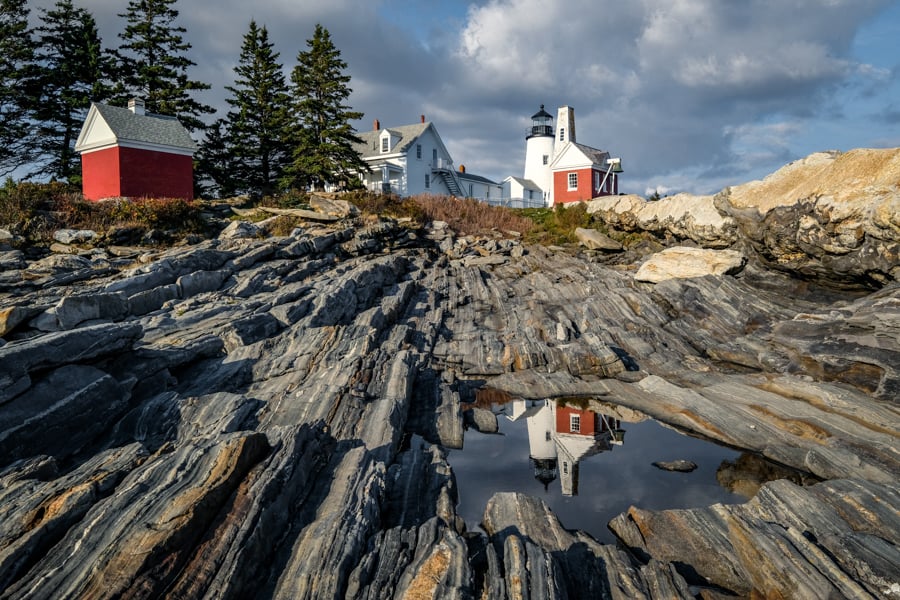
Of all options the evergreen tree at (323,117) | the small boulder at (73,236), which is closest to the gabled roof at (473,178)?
the evergreen tree at (323,117)

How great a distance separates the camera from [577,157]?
52406 millimetres

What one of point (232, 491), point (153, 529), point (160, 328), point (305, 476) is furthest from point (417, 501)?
point (160, 328)

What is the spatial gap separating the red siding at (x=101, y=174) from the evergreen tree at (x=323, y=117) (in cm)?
1149

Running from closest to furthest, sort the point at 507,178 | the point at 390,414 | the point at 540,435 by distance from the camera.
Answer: the point at 390,414
the point at 540,435
the point at 507,178

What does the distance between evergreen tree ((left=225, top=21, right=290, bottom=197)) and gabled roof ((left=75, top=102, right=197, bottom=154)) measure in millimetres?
6472

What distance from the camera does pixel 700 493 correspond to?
34.1 ft

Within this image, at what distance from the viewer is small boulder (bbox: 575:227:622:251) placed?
33375 mm

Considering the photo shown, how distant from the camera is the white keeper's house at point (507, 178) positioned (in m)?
48.8

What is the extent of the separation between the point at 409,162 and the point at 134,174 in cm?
2401

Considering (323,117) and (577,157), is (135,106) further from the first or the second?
(577,157)

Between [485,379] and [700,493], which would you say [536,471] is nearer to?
[700,493]

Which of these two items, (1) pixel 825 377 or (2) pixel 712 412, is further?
(1) pixel 825 377

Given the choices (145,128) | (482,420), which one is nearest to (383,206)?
(145,128)

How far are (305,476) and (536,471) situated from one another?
588cm
